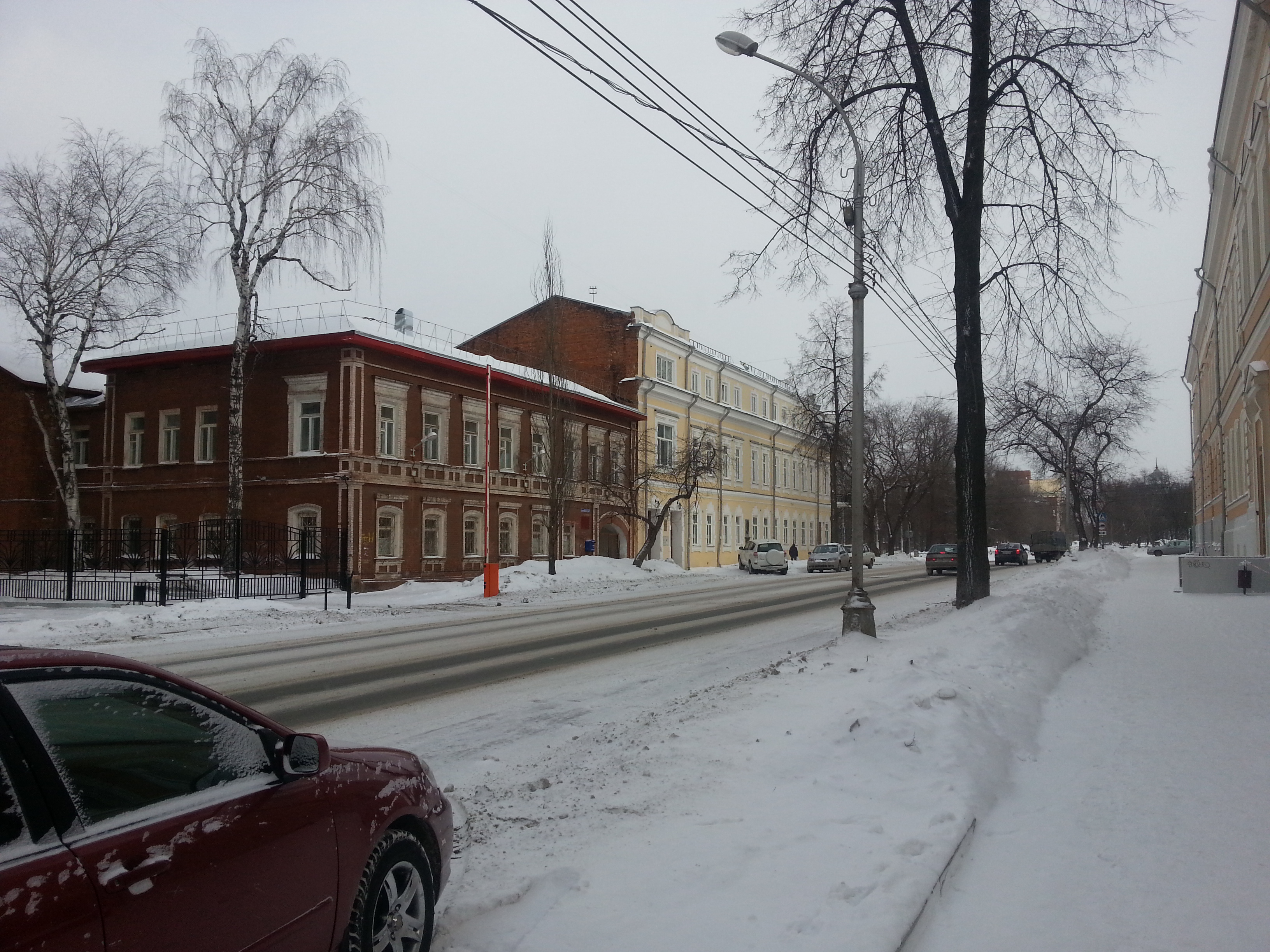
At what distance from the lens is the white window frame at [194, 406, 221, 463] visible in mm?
32500

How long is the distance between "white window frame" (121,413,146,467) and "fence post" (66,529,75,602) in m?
13.1

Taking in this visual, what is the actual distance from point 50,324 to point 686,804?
3361 cm

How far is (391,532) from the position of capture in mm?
30812

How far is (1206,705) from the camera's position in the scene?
874 cm

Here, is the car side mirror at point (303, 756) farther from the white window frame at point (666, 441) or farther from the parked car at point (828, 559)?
the parked car at point (828, 559)

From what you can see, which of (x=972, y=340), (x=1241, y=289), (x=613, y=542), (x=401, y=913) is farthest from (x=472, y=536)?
(x=401, y=913)

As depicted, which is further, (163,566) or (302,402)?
(302,402)

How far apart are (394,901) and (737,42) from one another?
1191 centimetres

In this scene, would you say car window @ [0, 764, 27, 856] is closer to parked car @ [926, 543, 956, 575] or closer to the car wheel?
the car wheel

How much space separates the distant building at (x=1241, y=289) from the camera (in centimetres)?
2219

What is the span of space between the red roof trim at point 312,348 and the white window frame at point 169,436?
1.94 metres

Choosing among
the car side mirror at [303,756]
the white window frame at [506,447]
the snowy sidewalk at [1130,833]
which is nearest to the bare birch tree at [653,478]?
the white window frame at [506,447]

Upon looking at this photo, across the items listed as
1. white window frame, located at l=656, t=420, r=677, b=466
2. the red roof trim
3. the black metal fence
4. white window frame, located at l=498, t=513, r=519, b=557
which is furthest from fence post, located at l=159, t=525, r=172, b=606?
white window frame, located at l=656, t=420, r=677, b=466

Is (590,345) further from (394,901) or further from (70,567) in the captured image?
(394,901)
